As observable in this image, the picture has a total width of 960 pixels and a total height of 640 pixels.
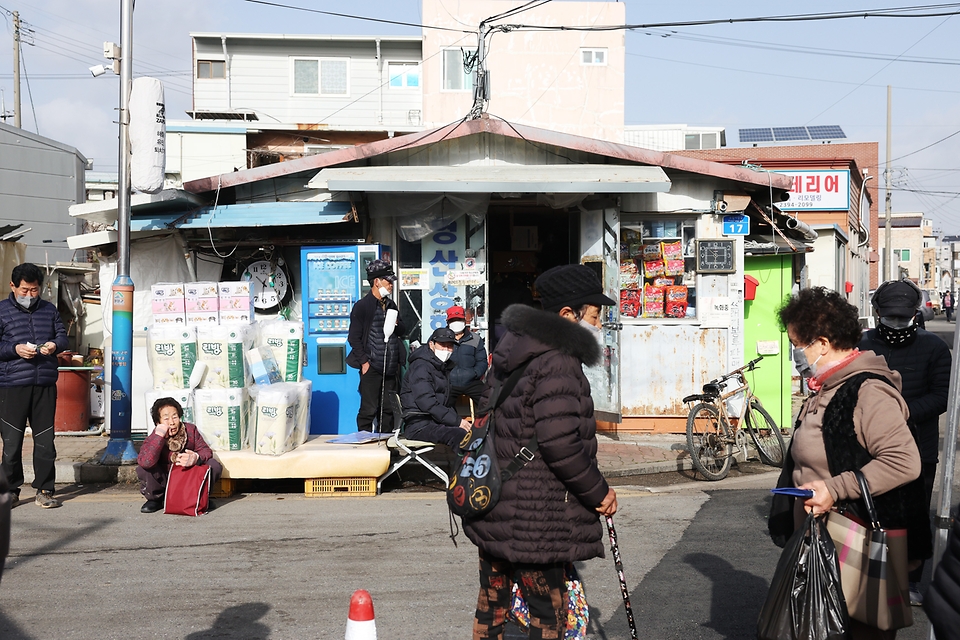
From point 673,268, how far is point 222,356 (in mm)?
6040

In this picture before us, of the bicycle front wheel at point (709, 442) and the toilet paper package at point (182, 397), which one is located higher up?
the toilet paper package at point (182, 397)

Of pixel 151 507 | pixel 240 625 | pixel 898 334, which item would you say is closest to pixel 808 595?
pixel 898 334

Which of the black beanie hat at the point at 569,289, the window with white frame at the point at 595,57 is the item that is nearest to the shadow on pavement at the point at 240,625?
the black beanie hat at the point at 569,289

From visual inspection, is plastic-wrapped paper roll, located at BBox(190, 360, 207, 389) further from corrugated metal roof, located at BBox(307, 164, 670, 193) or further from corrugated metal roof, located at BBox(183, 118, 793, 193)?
corrugated metal roof, located at BBox(183, 118, 793, 193)

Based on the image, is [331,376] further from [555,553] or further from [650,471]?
[555,553]

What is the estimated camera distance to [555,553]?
11.7ft

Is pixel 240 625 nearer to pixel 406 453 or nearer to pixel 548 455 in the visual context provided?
pixel 548 455

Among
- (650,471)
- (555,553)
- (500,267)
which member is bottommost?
(650,471)

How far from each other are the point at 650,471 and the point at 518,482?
683cm

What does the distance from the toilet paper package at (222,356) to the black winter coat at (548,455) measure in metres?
5.74

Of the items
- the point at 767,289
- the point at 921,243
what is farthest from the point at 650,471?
the point at 921,243

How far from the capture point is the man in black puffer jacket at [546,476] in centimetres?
355

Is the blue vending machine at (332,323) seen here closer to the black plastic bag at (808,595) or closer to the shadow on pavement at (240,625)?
the shadow on pavement at (240,625)

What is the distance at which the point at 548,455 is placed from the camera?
3.53 metres
